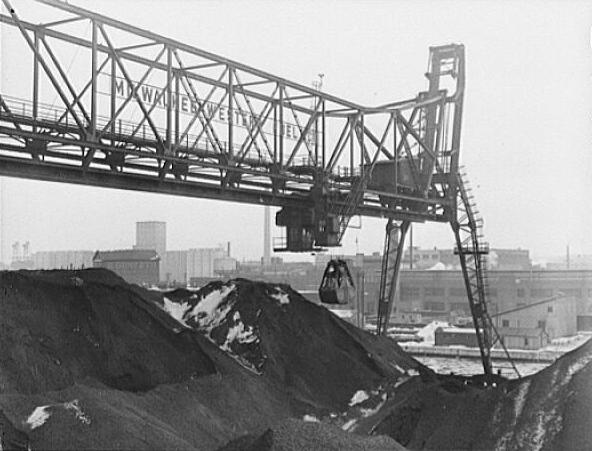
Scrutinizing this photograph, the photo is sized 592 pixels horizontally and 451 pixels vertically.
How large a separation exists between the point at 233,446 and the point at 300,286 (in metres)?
28.0

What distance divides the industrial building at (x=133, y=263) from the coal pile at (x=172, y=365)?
6081 millimetres

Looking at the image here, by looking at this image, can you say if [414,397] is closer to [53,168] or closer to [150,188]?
[150,188]

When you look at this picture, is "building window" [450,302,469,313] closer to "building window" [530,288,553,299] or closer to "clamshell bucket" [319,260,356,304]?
"building window" [530,288,553,299]

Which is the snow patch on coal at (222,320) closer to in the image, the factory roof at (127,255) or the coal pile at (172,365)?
the coal pile at (172,365)

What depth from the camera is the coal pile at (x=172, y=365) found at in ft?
36.3

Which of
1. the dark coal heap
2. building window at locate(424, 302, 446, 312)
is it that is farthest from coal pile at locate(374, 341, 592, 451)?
building window at locate(424, 302, 446, 312)

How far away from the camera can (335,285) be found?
61.0 feet

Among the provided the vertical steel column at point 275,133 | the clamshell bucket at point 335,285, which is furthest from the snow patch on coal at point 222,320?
the vertical steel column at point 275,133

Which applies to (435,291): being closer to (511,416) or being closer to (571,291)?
(571,291)

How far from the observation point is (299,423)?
1161cm

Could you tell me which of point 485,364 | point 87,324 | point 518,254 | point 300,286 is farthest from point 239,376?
point 518,254

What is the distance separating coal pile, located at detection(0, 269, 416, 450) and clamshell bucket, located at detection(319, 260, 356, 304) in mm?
2302

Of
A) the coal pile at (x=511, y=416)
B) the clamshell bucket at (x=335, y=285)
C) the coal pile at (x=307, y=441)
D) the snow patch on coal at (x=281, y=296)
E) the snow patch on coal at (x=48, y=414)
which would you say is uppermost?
the clamshell bucket at (x=335, y=285)

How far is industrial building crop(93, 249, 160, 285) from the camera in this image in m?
28.1
